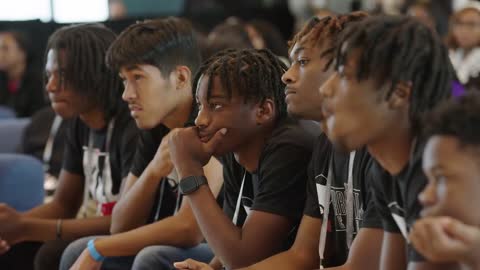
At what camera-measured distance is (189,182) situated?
2.14 metres

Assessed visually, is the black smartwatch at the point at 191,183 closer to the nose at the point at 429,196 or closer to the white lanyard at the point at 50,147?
the nose at the point at 429,196

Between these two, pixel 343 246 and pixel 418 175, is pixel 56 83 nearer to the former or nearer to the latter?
pixel 343 246

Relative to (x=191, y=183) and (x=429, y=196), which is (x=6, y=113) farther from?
(x=429, y=196)

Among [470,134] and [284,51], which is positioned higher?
[470,134]

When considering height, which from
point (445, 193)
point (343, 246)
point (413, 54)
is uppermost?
point (413, 54)

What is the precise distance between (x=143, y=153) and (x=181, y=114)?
0.19m

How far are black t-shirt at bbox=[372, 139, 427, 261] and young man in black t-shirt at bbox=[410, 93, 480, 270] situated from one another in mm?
111

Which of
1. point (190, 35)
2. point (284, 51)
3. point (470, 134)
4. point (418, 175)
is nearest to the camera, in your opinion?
point (470, 134)

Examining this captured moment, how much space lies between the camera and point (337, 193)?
2014 mm

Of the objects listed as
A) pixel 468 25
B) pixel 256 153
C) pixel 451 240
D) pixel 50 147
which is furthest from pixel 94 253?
pixel 468 25

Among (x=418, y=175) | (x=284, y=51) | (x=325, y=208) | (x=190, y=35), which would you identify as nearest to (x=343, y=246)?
(x=325, y=208)

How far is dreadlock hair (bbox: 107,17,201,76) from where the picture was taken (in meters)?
2.58

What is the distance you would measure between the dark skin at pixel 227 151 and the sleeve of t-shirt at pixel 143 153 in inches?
18.3

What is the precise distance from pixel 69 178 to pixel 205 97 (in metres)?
1.04
